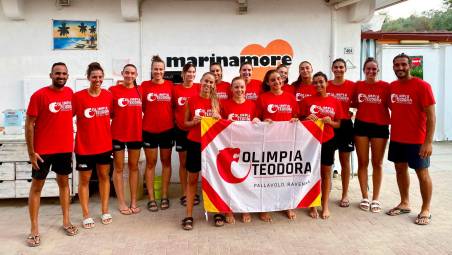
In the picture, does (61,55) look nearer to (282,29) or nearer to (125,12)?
(125,12)

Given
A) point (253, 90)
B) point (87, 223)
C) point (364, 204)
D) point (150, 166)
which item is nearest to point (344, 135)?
point (364, 204)

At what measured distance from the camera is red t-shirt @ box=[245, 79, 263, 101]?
5.10 metres

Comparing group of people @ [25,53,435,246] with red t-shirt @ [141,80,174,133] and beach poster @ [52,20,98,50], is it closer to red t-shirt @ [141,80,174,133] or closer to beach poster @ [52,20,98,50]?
red t-shirt @ [141,80,174,133]

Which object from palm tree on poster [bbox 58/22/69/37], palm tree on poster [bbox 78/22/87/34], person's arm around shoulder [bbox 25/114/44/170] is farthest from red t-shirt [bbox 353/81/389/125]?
palm tree on poster [bbox 58/22/69/37]

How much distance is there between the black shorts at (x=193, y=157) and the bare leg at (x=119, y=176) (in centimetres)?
91

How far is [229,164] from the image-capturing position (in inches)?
176

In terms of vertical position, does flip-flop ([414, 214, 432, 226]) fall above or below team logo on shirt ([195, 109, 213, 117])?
below

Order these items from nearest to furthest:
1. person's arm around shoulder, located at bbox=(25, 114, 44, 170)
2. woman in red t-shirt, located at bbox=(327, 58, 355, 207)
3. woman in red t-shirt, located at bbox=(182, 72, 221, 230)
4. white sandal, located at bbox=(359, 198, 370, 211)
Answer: person's arm around shoulder, located at bbox=(25, 114, 44, 170) < woman in red t-shirt, located at bbox=(182, 72, 221, 230) < woman in red t-shirt, located at bbox=(327, 58, 355, 207) < white sandal, located at bbox=(359, 198, 370, 211)

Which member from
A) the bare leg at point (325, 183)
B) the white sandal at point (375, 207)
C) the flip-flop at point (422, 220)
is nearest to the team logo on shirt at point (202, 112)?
the bare leg at point (325, 183)

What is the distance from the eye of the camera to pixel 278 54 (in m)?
6.48

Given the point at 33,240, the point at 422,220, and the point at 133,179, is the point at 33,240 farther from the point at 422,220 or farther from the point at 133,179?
the point at 422,220

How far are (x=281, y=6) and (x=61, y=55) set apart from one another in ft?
11.6

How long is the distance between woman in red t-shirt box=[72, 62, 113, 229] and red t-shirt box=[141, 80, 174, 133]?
1.87 feet

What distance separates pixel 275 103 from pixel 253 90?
0.71 meters
